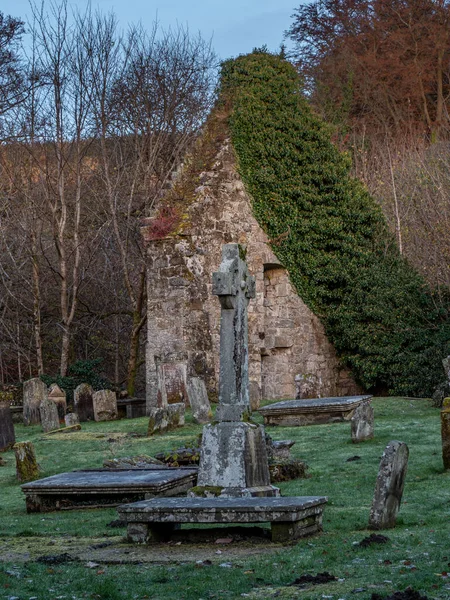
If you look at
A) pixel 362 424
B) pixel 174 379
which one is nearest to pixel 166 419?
pixel 174 379

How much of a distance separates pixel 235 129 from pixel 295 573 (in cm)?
1767

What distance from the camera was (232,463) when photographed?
934 cm

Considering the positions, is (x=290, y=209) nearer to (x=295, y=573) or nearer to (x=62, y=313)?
(x=62, y=313)

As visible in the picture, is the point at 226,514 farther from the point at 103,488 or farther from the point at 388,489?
the point at 103,488

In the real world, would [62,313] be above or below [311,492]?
above

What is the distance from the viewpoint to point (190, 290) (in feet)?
71.3

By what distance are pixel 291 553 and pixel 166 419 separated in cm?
990

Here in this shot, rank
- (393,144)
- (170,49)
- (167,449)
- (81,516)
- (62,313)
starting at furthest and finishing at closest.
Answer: (393,144)
(170,49)
(62,313)
(167,449)
(81,516)

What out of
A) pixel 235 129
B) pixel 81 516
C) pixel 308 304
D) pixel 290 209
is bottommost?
pixel 81 516

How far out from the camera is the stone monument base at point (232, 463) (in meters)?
9.30

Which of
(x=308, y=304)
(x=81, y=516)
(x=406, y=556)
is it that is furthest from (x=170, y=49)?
(x=406, y=556)

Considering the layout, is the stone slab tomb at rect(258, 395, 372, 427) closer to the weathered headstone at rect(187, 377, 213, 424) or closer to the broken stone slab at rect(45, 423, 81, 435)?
the weathered headstone at rect(187, 377, 213, 424)

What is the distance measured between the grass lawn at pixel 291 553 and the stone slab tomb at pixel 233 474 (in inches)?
9.0

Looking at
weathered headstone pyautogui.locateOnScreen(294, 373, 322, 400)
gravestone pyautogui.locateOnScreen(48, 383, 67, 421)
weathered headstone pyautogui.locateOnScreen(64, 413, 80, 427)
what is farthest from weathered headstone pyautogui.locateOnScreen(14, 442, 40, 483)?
gravestone pyautogui.locateOnScreen(48, 383, 67, 421)
